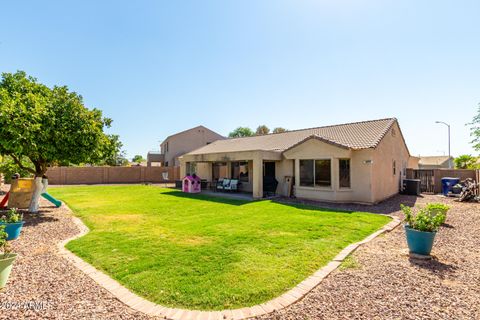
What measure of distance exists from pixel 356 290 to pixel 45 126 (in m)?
11.5

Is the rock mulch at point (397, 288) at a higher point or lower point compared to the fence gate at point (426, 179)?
lower

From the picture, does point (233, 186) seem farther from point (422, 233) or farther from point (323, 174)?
point (422, 233)

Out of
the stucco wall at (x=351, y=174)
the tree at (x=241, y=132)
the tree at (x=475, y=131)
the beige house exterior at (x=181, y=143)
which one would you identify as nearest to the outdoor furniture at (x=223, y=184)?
the stucco wall at (x=351, y=174)

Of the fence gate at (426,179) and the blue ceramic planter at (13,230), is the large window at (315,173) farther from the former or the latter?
the blue ceramic planter at (13,230)

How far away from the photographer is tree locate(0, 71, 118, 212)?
27.6 feet

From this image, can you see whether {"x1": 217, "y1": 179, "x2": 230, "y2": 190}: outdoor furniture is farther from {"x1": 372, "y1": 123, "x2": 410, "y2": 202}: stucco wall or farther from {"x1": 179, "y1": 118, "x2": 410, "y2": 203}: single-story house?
{"x1": 372, "y1": 123, "x2": 410, "y2": 202}: stucco wall

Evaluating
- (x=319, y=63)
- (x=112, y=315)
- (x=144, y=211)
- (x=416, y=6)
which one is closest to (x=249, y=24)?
(x=319, y=63)

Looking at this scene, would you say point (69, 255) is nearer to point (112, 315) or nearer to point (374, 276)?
point (112, 315)

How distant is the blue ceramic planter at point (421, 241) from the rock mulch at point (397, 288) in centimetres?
24

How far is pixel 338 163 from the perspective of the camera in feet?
44.4

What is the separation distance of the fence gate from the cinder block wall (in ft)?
88.4

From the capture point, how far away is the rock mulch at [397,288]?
10.9 ft

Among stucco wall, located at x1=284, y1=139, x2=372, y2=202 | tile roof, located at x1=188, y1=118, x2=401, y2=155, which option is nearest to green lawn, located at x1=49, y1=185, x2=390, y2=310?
stucco wall, located at x1=284, y1=139, x2=372, y2=202

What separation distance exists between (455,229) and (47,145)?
50.0 feet
